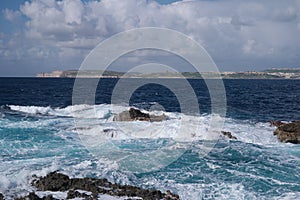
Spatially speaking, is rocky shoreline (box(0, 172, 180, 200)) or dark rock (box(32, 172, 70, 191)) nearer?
rocky shoreline (box(0, 172, 180, 200))

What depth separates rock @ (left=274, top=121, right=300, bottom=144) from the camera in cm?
2258

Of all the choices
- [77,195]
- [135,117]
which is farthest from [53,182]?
[135,117]

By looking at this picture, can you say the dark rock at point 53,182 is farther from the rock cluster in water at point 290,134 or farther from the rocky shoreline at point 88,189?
the rock cluster in water at point 290,134

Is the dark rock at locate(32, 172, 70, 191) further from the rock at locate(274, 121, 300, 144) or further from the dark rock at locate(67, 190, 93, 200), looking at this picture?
the rock at locate(274, 121, 300, 144)

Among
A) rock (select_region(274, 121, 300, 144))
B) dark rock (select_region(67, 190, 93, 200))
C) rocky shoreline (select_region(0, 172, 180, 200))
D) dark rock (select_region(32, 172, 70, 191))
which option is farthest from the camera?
rock (select_region(274, 121, 300, 144))

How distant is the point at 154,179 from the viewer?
13.4 meters

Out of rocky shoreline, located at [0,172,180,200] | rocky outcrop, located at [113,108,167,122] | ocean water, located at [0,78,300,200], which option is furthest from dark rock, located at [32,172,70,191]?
rocky outcrop, located at [113,108,167,122]

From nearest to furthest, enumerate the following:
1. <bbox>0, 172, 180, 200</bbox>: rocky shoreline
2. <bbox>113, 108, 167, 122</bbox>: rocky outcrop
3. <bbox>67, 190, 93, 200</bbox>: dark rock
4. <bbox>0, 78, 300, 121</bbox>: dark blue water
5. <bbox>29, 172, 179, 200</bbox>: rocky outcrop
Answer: <bbox>67, 190, 93, 200</bbox>: dark rock, <bbox>0, 172, 180, 200</bbox>: rocky shoreline, <bbox>29, 172, 179, 200</bbox>: rocky outcrop, <bbox>113, 108, 167, 122</bbox>: rocky outcrop, <bbox>0, 78, 300, 121</bbox>: dark blue water

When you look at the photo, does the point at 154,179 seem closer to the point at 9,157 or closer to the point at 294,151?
the point at 9,157

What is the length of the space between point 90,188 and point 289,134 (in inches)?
664

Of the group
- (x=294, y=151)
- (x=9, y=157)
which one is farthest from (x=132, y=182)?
(x=294, y=151)

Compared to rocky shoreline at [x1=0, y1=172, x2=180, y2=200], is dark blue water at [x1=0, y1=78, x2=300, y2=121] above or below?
below

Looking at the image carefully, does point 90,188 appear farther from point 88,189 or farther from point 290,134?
point 290,134

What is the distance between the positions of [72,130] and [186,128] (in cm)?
900
